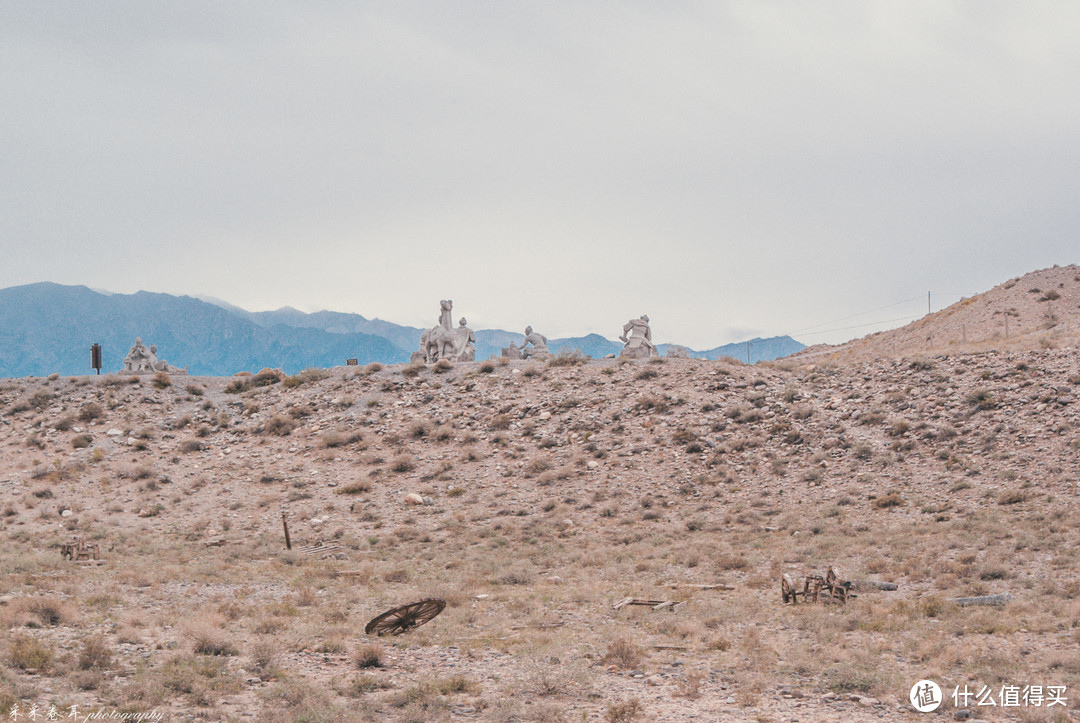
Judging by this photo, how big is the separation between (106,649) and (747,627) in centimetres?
929

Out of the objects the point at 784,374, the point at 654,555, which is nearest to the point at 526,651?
the point at 654,555

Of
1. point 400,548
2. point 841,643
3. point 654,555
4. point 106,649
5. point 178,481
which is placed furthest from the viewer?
point 178,481

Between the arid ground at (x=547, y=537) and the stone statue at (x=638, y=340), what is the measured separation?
2448 mm

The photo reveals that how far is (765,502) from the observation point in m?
24.4

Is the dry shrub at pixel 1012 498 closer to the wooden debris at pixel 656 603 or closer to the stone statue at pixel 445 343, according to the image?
the wooden debris at pixel 656 603

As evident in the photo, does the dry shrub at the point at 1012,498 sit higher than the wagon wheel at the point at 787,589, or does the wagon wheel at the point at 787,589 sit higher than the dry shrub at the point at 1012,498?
the dry shrub at the point at 1012,498

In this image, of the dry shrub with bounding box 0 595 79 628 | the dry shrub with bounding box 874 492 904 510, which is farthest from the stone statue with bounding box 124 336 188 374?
the dry shrub with bounding box 874 492 904 510

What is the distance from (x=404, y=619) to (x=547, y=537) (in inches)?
421

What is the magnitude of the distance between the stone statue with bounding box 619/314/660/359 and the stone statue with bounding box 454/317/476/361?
8.32 meters

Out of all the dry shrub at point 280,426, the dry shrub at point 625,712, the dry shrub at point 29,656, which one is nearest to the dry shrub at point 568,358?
the dry shrub at point 280,426

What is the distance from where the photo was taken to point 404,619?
1248cm

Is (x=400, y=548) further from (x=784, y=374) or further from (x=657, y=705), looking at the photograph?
(x=784, y=374)

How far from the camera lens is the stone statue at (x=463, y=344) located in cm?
4184

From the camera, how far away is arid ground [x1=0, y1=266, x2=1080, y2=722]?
9500 mm
